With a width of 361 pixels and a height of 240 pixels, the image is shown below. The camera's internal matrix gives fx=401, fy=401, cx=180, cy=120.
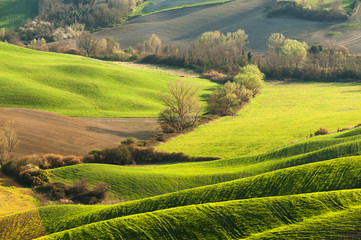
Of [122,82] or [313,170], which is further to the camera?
[122,82]

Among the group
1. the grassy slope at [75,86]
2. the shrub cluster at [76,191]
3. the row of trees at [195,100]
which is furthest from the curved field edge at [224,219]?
the grassy slope at [75,86]

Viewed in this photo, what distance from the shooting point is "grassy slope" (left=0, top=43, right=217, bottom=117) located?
84.1 m

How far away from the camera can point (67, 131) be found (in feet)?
209

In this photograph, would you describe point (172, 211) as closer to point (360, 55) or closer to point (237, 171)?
point (237, 171)

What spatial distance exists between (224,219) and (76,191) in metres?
23.1

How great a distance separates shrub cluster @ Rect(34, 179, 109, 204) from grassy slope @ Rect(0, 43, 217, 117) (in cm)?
4438

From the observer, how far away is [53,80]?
97938 millimetres

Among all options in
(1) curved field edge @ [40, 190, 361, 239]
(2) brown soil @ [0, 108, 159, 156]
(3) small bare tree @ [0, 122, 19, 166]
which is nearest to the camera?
(1) curved field edge @ [40, 190, 361, 239]

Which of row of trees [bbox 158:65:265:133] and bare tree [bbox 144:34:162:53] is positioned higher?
bare tree [bbox 144:34:162:53]

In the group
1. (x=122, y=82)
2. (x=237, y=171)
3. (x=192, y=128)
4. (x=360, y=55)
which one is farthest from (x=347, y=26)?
(x=237, y=171)

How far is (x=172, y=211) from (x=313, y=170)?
349 inches

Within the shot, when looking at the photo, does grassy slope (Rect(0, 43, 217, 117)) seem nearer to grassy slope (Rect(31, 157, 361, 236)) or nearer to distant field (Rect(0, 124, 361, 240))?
distant field (Rect(0, 124, 361, 240))

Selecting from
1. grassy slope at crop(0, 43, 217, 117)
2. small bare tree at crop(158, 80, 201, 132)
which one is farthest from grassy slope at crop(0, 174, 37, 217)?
grassy slope at crop(0, 43, 217, 117)

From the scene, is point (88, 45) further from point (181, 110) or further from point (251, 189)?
point (251, 189)
